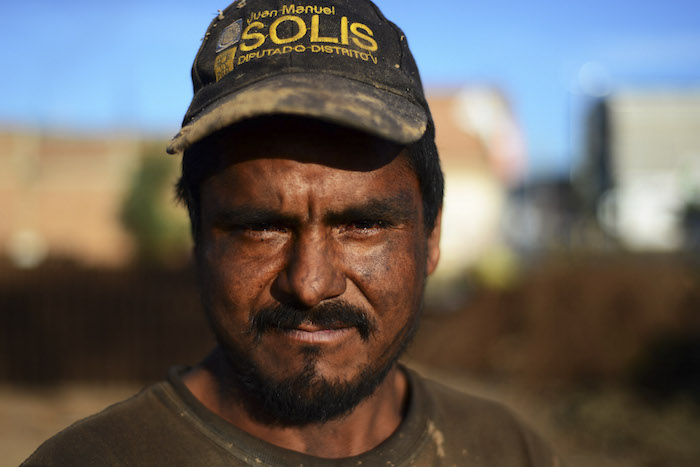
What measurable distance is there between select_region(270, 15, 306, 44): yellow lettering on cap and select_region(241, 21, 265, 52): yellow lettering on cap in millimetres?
26

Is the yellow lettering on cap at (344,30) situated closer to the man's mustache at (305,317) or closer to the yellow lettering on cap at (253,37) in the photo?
the yellow lettering on cap at (253,37)

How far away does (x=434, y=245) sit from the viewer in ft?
6.44

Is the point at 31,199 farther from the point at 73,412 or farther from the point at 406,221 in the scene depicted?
the point at 406,221

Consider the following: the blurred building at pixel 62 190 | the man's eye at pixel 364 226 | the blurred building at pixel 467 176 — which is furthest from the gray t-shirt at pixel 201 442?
the blurred building at pixel 62 190

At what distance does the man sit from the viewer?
1520mm

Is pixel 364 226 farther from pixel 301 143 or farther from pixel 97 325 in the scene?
pixel 97 325

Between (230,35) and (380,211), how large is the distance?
0.58 metres

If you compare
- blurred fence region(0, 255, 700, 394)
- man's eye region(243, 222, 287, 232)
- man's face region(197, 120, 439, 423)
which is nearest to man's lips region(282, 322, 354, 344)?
man's face region(197, 120, 439, 423)

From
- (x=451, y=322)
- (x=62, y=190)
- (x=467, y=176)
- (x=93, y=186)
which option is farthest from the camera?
(x=93, y=186)

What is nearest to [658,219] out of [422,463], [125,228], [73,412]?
[125,228]

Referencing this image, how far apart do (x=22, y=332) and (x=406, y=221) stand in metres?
9.88

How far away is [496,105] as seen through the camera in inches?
1372

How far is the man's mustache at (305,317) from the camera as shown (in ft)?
4.99

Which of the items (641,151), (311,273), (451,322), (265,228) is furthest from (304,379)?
(641,151)
